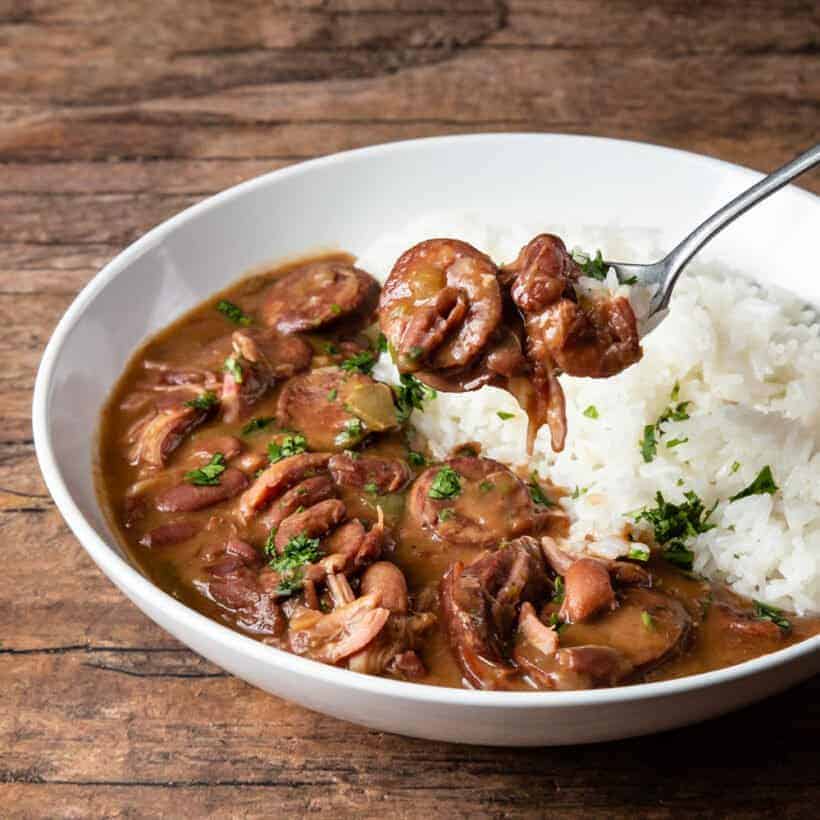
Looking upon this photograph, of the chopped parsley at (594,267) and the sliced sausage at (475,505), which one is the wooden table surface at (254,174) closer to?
the sliced sausage at (475,505)

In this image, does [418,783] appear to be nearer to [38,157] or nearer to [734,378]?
[734,378]

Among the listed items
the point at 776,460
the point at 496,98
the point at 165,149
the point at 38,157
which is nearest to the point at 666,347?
the point at 776,460

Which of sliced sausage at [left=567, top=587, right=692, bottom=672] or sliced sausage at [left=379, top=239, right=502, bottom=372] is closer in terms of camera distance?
sliced sausage at [left=567, top=587, right=692, bottom=672]

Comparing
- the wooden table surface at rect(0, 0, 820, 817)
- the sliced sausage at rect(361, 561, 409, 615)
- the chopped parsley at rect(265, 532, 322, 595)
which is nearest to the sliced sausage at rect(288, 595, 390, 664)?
the sliced sausage at rect(361, 561, 409, 615)

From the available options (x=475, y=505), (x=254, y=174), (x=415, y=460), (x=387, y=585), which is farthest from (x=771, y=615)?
(x=254, y=174)

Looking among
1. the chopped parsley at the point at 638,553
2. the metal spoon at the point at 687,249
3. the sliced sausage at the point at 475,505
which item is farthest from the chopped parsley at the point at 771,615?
the metal spoon at the point at 687,249

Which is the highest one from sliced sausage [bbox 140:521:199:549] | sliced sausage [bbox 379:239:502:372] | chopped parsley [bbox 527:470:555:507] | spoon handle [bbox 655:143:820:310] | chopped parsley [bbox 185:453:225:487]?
spoon handle [bbox 655:143:820:310]

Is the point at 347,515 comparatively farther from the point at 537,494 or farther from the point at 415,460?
the point at 537,494

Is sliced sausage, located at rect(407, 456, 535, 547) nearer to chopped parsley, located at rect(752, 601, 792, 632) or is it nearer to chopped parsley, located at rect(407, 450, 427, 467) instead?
chopped parsley, located at rect(407, 450, 427, 467)
